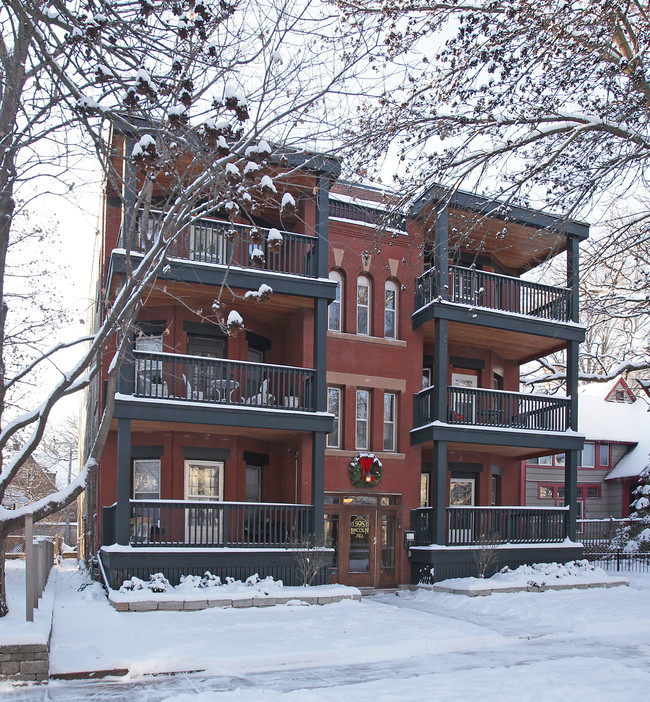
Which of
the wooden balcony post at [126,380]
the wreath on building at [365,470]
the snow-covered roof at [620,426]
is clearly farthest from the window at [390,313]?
the snow-covered roof at [620,426]

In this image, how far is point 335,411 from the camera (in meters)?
20.0

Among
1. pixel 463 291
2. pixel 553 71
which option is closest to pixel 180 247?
pixel 463 291

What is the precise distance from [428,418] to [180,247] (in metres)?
7.78

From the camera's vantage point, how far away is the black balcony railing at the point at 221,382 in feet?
55.1

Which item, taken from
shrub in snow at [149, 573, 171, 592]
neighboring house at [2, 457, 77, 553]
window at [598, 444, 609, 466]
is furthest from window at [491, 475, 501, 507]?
neighboring house at [2, 457, 77, 553]

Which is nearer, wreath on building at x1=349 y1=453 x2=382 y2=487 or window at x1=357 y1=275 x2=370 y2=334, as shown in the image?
wreath on building at x1=349 y1=453 x2=382 y2=487

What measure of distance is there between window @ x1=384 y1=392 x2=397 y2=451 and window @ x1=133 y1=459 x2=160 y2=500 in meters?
6.01

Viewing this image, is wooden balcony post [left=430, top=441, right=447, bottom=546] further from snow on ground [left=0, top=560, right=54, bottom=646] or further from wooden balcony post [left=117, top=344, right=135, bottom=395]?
snow on ground [left=0, top=560, right=54, bottom=646]

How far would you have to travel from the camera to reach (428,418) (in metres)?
20.3

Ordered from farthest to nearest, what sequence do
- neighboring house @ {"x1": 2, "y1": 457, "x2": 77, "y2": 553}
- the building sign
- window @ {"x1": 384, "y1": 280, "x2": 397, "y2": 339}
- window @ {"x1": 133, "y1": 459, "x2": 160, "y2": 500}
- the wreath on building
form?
neighboring house @ {"x1": 2, "y1": 457, "x2": 77, "y2": 553}, window @ {"x1": 384, "y1": 280, "x2": 397, "y2": 339}, the building sign, the wreath on building, window @ {"x1": 133, "y1": 459, "x2": 160, "y2": 500}

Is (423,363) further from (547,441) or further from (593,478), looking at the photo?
(593,478)

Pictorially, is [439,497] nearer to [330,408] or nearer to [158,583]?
[330,408]

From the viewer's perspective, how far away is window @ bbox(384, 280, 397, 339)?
20969 millimetres

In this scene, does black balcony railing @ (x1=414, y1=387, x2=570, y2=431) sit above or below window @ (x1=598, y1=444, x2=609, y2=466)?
above
